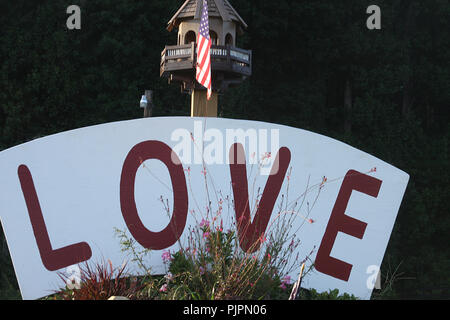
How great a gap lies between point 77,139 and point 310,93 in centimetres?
1259

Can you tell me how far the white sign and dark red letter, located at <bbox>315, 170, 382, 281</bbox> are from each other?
11 millimetres

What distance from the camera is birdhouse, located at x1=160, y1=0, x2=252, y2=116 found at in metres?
7.94

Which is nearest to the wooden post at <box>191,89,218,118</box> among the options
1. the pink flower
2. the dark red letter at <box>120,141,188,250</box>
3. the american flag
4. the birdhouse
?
the birdhouse

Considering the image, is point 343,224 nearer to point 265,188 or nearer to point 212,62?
point 265,188

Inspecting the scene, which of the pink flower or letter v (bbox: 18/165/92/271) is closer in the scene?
the pink flower

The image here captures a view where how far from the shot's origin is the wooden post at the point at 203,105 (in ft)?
24.3

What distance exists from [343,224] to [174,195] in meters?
1.87

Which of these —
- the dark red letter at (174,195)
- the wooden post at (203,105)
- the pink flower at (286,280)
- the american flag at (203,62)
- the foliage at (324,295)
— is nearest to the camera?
the pink flower at (286,280)

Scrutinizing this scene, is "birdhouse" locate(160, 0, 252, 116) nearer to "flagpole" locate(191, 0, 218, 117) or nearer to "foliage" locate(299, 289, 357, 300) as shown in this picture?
"flagpole" locate(191, 0, 218, 117)

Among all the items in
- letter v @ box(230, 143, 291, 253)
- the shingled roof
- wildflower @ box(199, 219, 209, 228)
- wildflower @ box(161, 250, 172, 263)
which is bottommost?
wildflower @ box(161, 250, 172, 263)

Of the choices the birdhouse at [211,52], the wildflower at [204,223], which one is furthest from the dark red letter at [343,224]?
the birdhouse at [211,52]

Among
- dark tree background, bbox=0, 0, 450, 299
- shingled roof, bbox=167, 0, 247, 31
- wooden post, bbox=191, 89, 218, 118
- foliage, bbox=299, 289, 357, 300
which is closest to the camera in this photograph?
foliage, bbox=299, 289, 357, 300

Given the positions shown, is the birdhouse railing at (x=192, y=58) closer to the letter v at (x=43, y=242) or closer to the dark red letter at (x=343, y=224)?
the dark red letter at (x=343, y=224)
